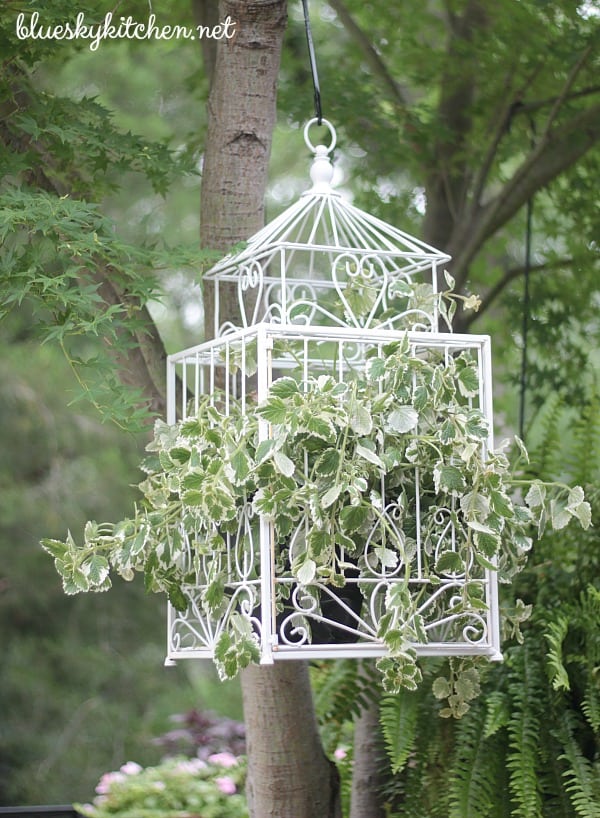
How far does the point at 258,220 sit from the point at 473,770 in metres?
1.20

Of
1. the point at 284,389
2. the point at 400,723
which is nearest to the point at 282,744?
the point at 400,723

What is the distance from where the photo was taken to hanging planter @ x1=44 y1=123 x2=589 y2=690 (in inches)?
→ 63.6

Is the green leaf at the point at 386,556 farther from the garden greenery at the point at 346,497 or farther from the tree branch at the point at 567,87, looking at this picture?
the tree branch at the point at 567,87

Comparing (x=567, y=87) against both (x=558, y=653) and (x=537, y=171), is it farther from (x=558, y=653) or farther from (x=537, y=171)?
(x=558, y=653)

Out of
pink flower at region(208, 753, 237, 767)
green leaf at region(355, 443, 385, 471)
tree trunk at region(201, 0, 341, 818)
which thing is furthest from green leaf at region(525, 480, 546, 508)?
pink flower at region(208, 753, 237, 767)

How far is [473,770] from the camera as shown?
2.13 m

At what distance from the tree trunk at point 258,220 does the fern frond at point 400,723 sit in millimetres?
171

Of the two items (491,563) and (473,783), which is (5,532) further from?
(491,563)

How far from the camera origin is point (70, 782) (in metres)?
5.76

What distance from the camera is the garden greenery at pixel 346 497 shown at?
1612 millimetres

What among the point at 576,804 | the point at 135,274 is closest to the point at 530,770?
the point at 576,804

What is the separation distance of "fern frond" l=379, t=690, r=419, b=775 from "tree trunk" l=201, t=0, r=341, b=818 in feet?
0.56

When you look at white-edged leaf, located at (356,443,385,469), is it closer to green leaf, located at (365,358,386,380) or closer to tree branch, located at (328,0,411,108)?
green leaf, located at (365,358,386,380)

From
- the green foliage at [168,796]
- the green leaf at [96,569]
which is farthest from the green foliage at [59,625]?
the green leaf at [96,569]
